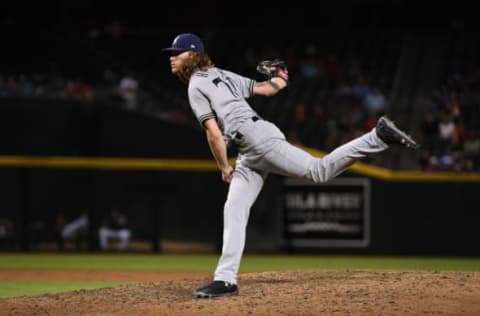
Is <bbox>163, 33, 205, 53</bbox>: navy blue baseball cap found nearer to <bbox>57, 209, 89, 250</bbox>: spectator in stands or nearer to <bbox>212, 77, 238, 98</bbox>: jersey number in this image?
<bbox>212, 77, 238, 98</bbox>: jersey number

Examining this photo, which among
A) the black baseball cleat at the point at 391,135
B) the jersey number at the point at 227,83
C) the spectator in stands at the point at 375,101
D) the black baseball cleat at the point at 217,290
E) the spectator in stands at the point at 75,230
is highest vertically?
the spectator in stands at the point at 375,101

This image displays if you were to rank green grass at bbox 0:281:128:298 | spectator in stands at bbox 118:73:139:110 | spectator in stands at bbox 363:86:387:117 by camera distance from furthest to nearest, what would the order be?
spectator in stands at bbox 118:73:139:110, spectator in stands at bbox 363:86:387:117, green grass at bbox 0:281:128:298

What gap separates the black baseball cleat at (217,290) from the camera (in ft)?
20.6

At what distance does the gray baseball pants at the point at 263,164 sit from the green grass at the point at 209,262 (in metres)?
4.76

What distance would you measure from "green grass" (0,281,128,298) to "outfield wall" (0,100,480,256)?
16.3 ft

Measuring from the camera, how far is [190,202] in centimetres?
1466

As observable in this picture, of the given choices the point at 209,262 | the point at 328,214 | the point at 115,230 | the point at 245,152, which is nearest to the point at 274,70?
the point at 245,152

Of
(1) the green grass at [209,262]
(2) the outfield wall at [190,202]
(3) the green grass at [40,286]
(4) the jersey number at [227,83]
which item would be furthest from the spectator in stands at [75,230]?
(4) the jersey number at [227,83]

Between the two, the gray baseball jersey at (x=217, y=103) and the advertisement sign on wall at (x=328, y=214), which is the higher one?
the gray baseball jersey at (x=217, y=103)

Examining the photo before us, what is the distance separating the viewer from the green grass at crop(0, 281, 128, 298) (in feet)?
28.2

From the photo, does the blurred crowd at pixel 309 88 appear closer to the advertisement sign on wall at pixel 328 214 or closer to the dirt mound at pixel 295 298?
the advertisement sign on wall at pixel 328 214

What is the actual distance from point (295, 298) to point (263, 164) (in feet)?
3.27

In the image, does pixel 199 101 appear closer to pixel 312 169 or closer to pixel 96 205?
pixel 312 169

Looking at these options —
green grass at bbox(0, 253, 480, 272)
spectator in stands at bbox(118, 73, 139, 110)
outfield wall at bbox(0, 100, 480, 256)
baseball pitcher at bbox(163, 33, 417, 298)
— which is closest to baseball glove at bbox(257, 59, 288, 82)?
baseball pitcher at bbox(163, 33, 417, 298)
